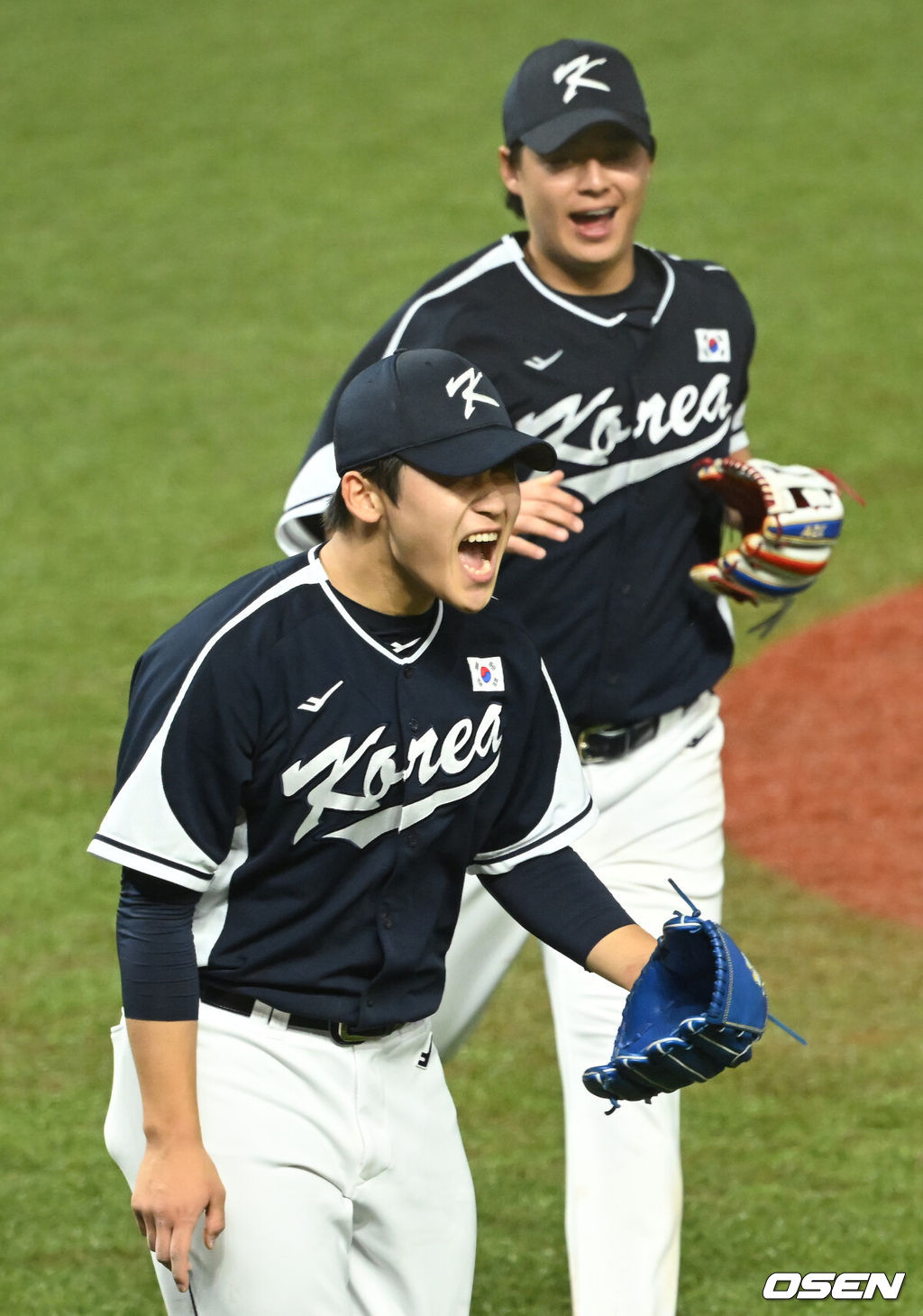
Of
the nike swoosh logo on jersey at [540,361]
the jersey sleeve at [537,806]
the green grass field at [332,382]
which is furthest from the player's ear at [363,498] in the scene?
the green grass field at [332,382]

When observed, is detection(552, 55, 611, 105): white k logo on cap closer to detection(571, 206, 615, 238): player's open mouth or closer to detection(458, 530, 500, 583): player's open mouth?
detection(571, 206, 615, 238): player's open mouth

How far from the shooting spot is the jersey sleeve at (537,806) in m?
2.90

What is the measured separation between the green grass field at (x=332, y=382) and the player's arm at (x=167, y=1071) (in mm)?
1670

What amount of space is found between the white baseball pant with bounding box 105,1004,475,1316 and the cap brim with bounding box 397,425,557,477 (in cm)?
79

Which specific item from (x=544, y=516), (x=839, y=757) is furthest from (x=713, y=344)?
(x=839, y=757)

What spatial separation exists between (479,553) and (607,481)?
1171 millimetres

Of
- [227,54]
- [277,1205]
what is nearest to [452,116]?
[227,54]

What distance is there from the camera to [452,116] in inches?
599

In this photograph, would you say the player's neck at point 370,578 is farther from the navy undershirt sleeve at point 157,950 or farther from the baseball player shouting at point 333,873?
the navy undershirt sleeve at point 157,950

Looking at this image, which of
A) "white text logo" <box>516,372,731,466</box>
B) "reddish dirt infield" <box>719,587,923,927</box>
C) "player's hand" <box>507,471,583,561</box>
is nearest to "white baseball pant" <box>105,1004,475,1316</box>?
"player's hand" <box>507,471,583,561</box>

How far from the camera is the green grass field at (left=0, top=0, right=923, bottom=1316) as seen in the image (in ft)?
15.0

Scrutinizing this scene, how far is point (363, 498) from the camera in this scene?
2633 mm

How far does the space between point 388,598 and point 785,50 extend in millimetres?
14371

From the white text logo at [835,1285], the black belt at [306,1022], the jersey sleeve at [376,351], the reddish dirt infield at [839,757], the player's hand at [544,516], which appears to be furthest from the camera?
the reddish dirt infield at [839,757]
